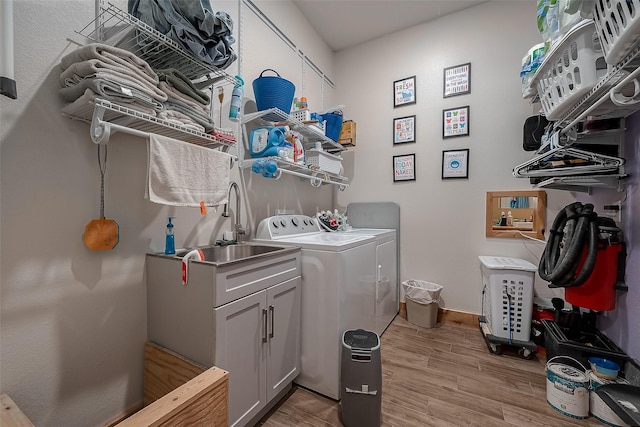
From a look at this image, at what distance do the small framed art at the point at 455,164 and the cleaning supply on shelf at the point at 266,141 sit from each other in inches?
69.5

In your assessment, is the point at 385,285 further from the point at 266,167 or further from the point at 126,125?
the point at 126,125

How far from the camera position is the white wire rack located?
946 mm

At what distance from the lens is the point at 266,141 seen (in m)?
1.90

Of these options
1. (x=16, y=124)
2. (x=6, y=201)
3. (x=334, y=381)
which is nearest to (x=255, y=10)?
(x=16, y=124)

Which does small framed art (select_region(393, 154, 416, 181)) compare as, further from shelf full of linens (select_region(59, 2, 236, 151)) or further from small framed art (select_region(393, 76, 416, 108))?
shelf full of linens (select_region(59, 2, 236, 151))

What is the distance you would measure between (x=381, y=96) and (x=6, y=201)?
124 inches

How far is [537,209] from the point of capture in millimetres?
2320

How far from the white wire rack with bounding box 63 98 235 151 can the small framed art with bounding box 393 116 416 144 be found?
6.82 ft

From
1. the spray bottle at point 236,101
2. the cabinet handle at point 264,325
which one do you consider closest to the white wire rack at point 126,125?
the spray bottle at point 236,101

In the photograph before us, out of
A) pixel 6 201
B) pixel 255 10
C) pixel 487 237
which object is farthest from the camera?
pixel 487 237

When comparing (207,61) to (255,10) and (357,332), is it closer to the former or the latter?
(255,10)

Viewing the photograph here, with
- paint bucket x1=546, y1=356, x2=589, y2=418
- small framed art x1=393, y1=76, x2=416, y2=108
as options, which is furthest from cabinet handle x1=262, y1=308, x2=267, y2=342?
small framed art x1=393, y1=76, x2=416, y2=108

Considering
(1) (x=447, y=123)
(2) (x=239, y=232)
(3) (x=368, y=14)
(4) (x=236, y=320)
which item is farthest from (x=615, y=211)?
(3) (x=368, y=14)

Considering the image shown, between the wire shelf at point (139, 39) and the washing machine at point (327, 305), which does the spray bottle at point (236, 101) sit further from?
the washing machine at point (327, 305)
